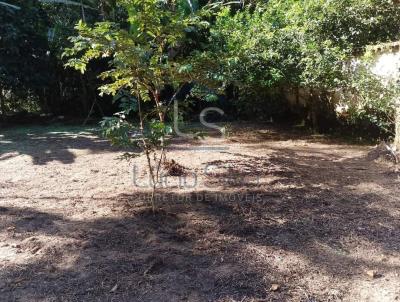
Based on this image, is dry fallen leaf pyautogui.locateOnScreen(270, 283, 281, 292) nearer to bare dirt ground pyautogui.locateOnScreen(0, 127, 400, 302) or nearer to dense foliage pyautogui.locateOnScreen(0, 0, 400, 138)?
bare dirt ground pyautogui.locateOnScreen(0, 127, 400, 302)

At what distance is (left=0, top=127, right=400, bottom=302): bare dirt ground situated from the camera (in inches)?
107

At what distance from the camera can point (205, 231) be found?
3482 millimetres

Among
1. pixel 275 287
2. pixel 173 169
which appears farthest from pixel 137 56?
pixel 275 287

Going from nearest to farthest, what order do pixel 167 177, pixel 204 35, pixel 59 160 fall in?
1. pixel 167 177
2. pixel 59 160
3. pixel 204 35

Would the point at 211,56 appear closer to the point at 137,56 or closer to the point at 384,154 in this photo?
the point at 137,56

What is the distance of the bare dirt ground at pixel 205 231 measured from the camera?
273cm

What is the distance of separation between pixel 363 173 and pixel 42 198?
12.6ft

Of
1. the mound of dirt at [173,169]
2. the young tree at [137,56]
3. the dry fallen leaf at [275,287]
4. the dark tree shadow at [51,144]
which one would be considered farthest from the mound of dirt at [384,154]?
the dark tree shadow at [51,144]

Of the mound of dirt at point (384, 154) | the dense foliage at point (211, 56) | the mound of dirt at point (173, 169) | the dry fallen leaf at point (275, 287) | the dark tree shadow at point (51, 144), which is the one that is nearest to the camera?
the dry fallen leaf at point (275, 287)

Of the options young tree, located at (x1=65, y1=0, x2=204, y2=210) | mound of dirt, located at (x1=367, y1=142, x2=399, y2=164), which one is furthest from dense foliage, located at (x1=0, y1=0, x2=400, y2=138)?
mound of dirt, located at (x1=367, y1=142, x2=399, y2=164)

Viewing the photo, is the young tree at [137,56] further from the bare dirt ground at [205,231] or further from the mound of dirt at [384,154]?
the mound of dirt at [384,154]

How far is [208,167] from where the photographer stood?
533 cm

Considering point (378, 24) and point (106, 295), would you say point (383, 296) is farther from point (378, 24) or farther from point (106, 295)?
point (378, 24)

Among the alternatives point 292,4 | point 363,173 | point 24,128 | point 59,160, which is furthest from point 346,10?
point 24,128
